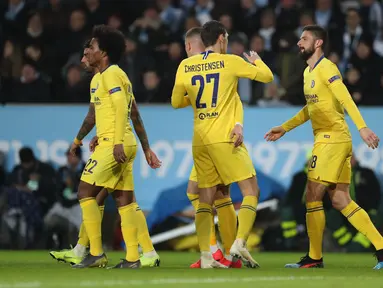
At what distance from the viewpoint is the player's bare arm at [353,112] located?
9.17 meters

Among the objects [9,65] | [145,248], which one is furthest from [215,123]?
[9,65]

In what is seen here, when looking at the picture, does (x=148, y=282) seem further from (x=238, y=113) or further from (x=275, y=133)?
(x=275, y=133)

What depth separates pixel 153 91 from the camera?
597 inches

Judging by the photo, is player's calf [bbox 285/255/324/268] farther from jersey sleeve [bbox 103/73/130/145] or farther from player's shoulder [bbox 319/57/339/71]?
jersey sleeve [bbox 103/73/130/145]

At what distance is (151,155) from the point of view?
9812mm

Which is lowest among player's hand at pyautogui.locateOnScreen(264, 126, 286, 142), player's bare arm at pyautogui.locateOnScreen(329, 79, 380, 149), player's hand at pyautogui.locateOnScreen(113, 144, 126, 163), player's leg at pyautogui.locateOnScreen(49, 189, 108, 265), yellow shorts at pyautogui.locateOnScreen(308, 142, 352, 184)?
player's leg at pyautogui.locateOnScreen(49, 189, 108, 265)

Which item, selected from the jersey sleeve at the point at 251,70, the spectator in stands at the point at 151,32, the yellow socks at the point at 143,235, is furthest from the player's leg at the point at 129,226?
the spectator in stands at the point at 151,32

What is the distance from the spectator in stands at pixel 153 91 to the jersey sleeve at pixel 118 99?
5.66 meters

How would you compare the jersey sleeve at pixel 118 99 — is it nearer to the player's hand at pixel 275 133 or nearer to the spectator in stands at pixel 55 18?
the player's hand at pixel 275 133

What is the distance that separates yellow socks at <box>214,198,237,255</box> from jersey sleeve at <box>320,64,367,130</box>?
1.45m

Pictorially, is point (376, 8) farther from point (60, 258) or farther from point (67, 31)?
point (60, 258)

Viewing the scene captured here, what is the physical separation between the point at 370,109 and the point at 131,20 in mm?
4720

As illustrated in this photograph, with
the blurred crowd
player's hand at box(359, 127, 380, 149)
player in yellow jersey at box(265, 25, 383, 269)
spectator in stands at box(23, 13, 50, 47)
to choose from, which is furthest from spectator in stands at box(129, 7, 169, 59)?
player's hand at box(359, 127, 380, 149)

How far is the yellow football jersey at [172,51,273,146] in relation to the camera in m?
9.34
